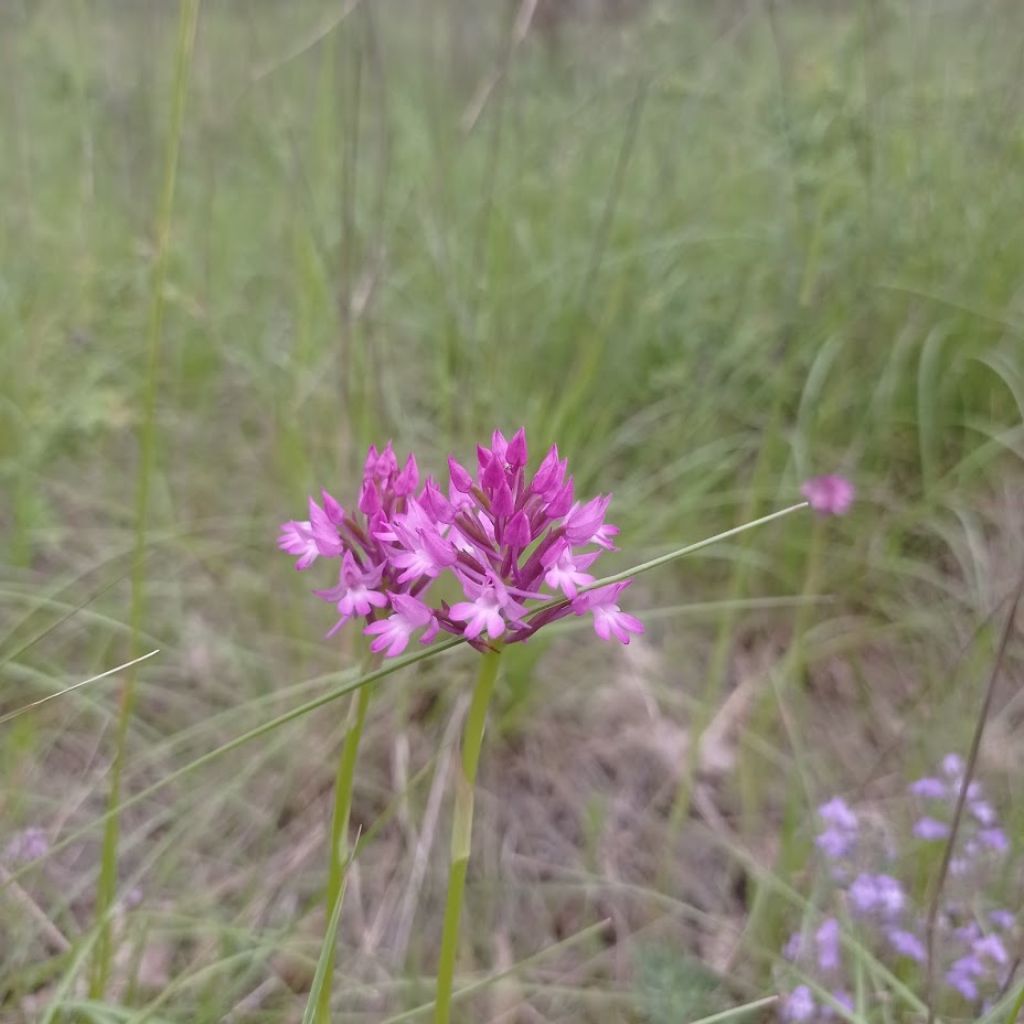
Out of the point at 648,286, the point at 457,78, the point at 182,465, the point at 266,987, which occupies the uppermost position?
the point at 457,78

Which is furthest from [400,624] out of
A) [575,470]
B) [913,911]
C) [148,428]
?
[575,470]

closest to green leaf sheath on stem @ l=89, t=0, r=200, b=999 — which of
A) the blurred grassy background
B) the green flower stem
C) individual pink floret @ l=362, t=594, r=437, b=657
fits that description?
the blurred grassy background

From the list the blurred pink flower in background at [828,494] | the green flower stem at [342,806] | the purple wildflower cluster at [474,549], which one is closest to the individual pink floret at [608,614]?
the purple wildflower cluster at [474,549]

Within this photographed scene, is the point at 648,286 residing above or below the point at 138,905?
above

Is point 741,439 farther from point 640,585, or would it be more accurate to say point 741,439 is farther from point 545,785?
point 545,785

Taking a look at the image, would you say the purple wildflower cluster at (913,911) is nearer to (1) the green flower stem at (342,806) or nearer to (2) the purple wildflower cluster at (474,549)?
(1) the green flower stem at (342,806)

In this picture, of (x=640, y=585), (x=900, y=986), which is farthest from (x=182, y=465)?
A: (x=900, y=986)

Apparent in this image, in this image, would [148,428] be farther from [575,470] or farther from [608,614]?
[575,470]
